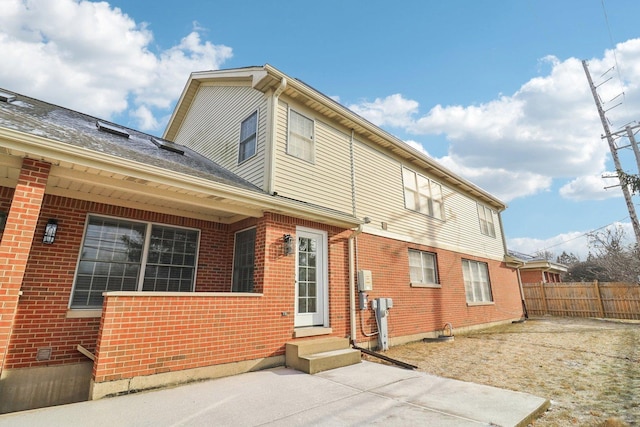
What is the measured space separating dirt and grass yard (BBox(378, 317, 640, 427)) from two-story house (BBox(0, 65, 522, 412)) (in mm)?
1548

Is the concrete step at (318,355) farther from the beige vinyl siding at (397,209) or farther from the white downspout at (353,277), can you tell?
the beige vinyl siding at (397,209)

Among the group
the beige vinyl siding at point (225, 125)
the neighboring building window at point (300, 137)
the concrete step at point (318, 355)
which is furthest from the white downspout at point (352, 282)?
the beige vinyl siding at point (225, 125)

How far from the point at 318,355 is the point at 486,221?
43.0 ft

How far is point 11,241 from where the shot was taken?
3.77m

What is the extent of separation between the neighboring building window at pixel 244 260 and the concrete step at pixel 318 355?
5.16ft

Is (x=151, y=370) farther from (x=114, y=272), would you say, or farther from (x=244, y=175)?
(x=244, y=175)

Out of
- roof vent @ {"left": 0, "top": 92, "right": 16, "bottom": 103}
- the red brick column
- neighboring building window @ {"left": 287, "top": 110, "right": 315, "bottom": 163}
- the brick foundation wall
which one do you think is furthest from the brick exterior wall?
the brick foundation wall

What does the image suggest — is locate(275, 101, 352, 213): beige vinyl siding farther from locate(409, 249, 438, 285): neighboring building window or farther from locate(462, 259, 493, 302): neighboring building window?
locate(462, 259, 493, 302): neighboring building window

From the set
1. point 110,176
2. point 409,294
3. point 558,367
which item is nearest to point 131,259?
point 110,176

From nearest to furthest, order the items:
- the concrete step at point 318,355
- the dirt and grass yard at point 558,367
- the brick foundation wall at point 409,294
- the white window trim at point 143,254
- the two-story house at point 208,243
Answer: the dirt and grass yard at point 558,367, the two-story house at point 208,243, the white window trim at point 143,254, the concrete step at point 318,355, the brick foundation wall at point 409,294

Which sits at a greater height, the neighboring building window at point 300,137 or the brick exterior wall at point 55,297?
the neighboring building window at point 300,137

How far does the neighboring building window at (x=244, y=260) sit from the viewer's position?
21.5 feet

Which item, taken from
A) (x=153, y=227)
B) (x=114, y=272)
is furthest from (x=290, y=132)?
(x=114, y=272)

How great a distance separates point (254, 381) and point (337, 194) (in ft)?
16.4
